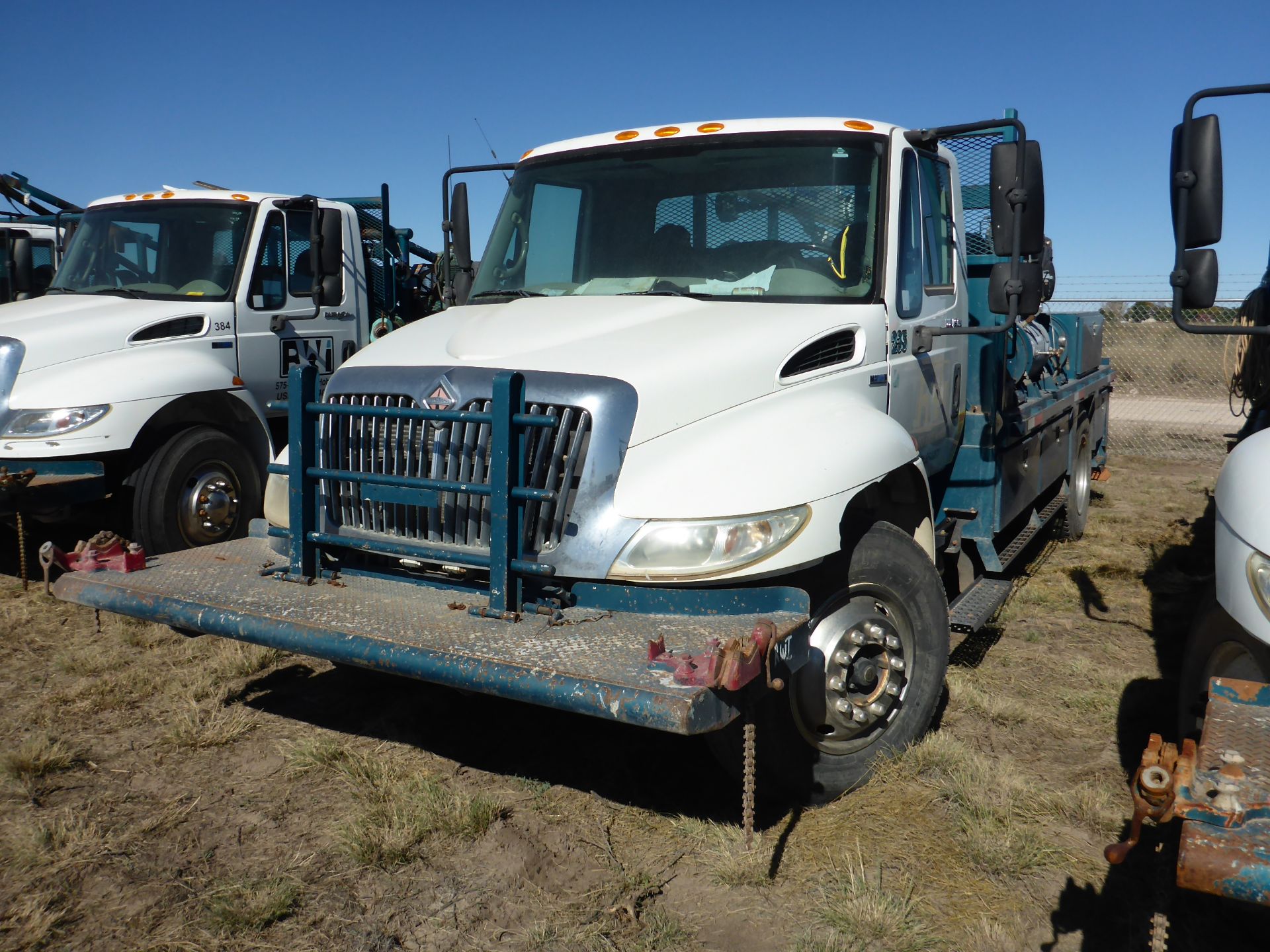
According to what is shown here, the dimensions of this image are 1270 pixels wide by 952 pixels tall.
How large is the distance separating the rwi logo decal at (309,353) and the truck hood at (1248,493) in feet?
19.3

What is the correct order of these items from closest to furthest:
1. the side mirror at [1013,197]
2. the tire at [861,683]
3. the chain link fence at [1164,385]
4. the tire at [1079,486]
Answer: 1. the tire at [861,683]
2. the side mirror at [1013,197]
3. the tire at [1079,486]
4. the chain link fence at [1164,385]

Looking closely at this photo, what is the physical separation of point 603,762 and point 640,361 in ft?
5.73

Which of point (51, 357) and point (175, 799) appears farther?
point (51, 357)

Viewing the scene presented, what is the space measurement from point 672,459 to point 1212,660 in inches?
76.2

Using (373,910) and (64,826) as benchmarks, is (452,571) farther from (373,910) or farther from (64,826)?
(64,826)

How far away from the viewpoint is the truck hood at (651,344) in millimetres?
3531

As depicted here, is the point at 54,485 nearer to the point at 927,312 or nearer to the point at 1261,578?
the point at 927,312

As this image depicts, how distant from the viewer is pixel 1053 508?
7.68 m

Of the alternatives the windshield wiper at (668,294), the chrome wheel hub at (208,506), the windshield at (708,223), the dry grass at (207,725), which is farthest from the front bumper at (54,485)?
the windshield wiper at (668,294)

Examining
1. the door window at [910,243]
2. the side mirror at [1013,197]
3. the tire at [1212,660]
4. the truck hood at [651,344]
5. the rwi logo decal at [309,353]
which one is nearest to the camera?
the tire at [1212,660]

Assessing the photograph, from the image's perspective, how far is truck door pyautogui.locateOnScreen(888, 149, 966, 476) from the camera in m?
4.41

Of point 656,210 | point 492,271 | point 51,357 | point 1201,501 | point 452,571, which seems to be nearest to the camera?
point 452,571

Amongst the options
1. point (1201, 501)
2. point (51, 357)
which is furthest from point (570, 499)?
point (1201, 501)

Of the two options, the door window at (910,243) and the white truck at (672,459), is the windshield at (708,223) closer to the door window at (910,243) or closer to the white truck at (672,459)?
the white truck at (672,459)
